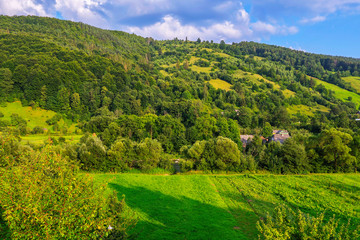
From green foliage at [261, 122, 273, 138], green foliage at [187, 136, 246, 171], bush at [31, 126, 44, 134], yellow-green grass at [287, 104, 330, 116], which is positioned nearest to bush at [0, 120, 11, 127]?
bush at [31, 126, 44, 134]

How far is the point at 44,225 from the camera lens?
779cm

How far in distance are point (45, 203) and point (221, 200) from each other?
94.0 feet

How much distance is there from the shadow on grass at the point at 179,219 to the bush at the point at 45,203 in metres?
9.25

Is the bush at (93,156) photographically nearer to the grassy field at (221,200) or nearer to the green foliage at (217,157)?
the grassy field at (221,200)

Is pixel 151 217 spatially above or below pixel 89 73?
below

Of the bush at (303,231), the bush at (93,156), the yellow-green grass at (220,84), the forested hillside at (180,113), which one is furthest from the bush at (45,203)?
the yellow-green grass at (220,84)

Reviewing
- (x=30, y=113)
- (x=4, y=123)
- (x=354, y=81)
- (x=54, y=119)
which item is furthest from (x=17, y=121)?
(x=354, y=81)

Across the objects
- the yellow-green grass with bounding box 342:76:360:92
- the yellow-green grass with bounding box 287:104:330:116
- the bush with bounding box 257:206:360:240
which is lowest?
the bush with bounding box 257:206:360:240

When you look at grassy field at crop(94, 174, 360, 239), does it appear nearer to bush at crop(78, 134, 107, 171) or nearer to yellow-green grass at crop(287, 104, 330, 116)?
bush at crop(78, 134, 107, 171)

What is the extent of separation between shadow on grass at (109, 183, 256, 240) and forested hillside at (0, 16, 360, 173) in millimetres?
16385

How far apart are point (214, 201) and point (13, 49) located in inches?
5751

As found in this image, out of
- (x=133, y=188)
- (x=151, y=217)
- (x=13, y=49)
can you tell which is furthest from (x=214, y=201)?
(x=13, y=49)

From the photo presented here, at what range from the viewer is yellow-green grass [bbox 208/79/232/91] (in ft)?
493

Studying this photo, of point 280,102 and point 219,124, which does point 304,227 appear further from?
point 280,102
